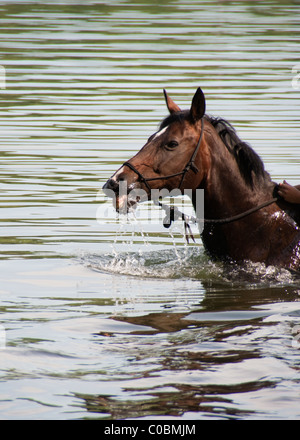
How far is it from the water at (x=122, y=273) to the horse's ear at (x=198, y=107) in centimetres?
120

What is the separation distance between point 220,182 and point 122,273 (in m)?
1.35

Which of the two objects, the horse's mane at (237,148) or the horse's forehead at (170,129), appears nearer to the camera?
the horse's forehead at (170,129)

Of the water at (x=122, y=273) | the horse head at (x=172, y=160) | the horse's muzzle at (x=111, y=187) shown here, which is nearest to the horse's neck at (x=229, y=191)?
the horse head at (x=172, y=160)

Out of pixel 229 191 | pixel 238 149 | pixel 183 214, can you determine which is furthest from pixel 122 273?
pixel 238 149

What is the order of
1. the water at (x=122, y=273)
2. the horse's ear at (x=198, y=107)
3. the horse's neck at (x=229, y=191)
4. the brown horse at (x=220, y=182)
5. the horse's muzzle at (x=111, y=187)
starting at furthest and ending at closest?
the horse's neck at (x=229, y=191)
the brown horse at (x=220, y=182)
the horse's ear at (x=198, y=107)
the horse's muzzle at (x=111, y=187)
the water at (x=122, y=273)

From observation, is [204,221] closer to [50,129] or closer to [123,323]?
[123,323]

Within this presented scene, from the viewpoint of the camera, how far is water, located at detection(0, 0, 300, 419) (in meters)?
5.85

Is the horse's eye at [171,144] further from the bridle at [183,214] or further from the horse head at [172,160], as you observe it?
the bridle at [183,214]

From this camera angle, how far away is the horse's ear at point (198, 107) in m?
8.09

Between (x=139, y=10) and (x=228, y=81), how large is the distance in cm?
1538

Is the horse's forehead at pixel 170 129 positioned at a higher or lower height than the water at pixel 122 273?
higher

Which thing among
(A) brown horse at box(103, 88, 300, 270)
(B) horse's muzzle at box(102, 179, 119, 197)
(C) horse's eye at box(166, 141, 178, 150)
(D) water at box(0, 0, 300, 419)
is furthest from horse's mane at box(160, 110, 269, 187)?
(B) horse's muzzle at box(102, 179, 119, 197)

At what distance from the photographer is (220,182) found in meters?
8.45

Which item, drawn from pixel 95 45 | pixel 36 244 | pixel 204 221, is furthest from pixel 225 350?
pixel 95 45
